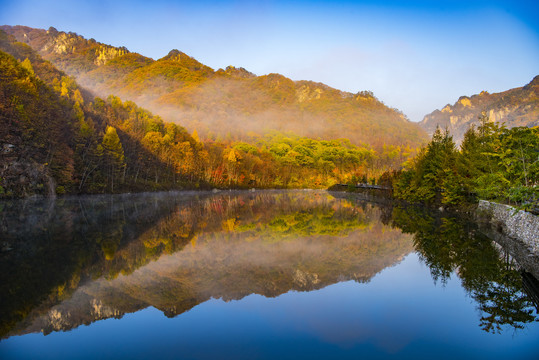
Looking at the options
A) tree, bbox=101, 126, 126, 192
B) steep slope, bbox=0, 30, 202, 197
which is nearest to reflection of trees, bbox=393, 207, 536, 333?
steep slope, bbox=0, 30, 202, 197

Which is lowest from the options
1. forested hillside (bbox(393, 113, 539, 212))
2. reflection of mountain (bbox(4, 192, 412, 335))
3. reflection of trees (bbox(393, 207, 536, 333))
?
reflection of mountain (bbox(4, 192, 412, 335))

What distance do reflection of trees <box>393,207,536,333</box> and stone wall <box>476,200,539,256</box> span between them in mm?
1282

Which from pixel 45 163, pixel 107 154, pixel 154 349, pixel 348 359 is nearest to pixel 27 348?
pixel 154 349

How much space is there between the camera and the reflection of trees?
7721mm

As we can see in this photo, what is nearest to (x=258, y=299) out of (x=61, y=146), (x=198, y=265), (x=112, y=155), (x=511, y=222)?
(x=198, y=265)

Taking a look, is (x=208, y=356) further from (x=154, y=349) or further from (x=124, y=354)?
(x=124, y=354)

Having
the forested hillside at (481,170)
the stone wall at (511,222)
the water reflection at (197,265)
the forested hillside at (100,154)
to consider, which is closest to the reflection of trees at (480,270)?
the water reflection at (197,265)

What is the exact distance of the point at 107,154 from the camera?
175 feet

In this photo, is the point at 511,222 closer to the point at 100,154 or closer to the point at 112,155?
the point at 100,154

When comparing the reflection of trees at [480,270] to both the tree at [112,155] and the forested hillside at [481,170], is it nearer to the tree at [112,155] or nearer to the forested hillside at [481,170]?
the forested hillside at [481,170]

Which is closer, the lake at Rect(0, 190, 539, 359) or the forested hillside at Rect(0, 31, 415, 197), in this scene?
the lake at Rect(0, 190, 539, 359)

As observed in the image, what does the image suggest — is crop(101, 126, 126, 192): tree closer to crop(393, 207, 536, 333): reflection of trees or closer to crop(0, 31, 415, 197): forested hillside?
crop(0, 31, 415, 197): forested hillside

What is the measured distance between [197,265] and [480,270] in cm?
918

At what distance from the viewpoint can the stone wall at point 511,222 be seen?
1358 cm
